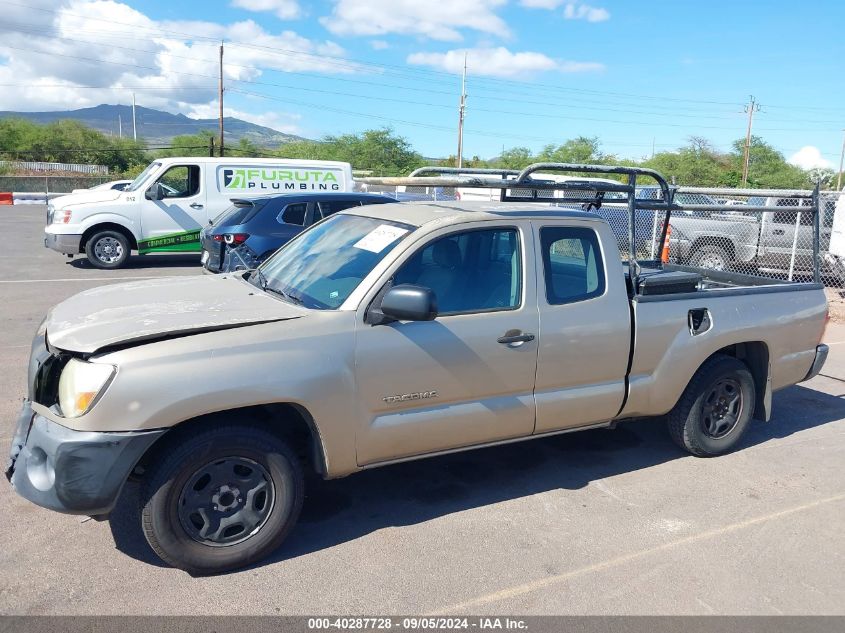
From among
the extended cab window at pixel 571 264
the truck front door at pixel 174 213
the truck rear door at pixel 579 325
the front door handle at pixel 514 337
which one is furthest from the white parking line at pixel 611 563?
the truck front door at pixel 174 213

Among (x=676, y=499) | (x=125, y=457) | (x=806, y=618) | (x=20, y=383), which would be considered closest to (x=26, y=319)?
(x=20, y=383)

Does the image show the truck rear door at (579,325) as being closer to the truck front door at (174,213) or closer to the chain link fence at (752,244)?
the chain link fence at (752,244)

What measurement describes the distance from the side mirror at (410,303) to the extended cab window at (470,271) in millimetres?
266

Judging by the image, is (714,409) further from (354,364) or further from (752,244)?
(752,244)

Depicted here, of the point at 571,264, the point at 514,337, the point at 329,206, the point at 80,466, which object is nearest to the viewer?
the point at 80,466

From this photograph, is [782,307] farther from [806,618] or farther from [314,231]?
[314,231]

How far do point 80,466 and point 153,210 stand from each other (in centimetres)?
1137

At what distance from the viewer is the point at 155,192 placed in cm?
1361

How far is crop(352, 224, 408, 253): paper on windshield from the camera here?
162 inches

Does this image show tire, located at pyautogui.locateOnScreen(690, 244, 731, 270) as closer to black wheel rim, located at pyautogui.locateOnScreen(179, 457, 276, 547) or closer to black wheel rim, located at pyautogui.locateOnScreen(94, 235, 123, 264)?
black wheel rim, located at pyautogui.locateOnScreen(94, 235, 123, 264)

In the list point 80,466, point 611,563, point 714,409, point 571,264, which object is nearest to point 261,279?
point 80,466

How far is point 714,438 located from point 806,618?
2.02 meters

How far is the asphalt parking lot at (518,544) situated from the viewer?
3.36 meters

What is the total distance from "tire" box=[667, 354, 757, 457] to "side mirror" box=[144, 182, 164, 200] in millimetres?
11221
